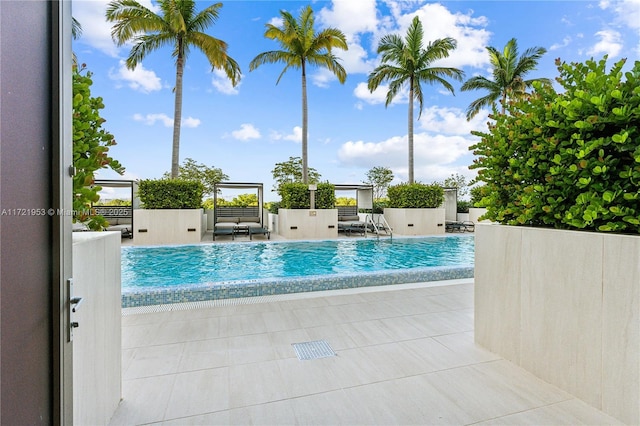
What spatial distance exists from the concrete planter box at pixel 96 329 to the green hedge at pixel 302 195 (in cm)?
925

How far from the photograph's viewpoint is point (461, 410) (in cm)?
169

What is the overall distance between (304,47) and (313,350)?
473 inches

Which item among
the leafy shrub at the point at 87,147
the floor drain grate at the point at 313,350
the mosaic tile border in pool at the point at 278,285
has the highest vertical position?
the leafy shrub at the point at 87,147

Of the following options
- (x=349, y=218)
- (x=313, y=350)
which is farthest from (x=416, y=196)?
(x=313, y=350)

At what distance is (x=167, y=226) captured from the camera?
367 inches

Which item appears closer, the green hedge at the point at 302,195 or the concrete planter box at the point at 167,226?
the concrete planter box at the point at 167,226

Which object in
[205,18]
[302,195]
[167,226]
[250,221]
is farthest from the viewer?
[250,221]

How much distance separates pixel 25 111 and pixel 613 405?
279 cm

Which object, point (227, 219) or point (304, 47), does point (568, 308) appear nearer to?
point (227, 219)

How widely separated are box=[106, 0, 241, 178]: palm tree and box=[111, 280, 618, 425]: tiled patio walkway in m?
8.90

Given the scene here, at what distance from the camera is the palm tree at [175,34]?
9984 millimetres

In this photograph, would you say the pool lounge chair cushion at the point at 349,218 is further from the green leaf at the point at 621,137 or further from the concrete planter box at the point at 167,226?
the green leaf at the point at 621,137

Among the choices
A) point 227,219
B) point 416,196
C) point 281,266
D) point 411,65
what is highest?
point 411,65

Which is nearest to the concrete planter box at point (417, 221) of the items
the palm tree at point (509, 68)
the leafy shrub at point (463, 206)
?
the leafy shrub at point (463, 206)
